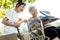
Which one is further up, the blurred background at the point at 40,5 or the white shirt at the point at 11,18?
the blurred background at the point at 40,5

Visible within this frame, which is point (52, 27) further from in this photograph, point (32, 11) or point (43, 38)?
point (32, 11)

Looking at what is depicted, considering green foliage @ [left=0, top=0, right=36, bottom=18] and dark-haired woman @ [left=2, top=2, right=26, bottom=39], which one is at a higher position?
green foliage @ [left=0, top=0, right=36, bottom=18]

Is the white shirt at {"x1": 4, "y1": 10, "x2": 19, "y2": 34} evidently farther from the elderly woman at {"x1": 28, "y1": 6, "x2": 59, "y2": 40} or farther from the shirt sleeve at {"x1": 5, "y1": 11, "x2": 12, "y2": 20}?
the elderly woman at {"x1": 28, "y1": 6, "x2": 59, "y2": 40}

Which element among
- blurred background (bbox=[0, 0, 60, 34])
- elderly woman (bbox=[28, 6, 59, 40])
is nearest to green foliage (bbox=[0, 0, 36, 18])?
blurred background (bbox=[0, 0, 60, 34])

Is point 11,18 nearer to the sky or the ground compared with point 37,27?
nearer to the sky

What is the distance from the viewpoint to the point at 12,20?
1.48 m

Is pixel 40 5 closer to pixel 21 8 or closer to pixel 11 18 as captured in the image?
pixel 21 8

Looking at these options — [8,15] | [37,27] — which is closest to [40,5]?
[37,27]

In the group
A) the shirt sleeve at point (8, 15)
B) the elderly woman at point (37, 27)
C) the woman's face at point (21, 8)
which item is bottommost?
the elderly woman at point (37, 27)

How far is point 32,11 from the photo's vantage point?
60.2 inches

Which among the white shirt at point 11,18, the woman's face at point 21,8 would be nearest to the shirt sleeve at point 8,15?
the white shirt at point 11,18

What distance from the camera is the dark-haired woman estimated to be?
1.46m

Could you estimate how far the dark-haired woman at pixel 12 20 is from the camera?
4.80ft

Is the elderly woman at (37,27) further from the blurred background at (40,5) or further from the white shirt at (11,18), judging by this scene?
the white shirt at (11,18)
